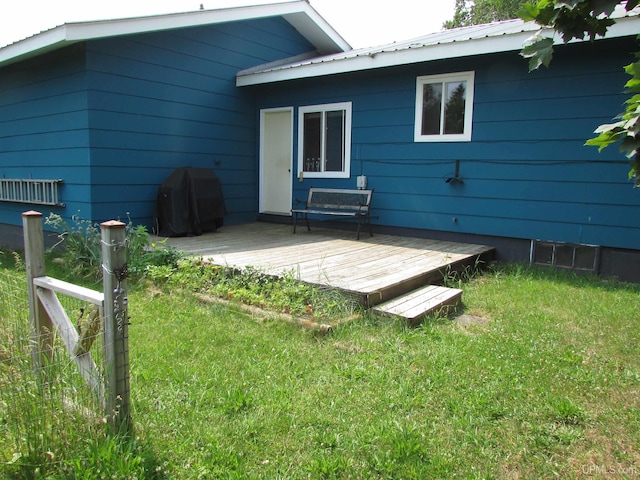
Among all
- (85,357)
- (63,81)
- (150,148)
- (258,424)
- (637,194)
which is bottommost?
(258,424)

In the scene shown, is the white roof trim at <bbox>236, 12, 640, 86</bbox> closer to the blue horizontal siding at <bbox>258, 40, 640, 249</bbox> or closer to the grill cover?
the blue horizontal siding at <bbox>258, 40, 640, 249</bbox>

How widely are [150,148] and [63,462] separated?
18.8 feet

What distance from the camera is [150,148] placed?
6984 mm

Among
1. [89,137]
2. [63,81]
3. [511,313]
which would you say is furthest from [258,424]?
[63,81]

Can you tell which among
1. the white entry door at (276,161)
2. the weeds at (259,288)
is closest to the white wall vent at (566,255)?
the weeds at (259,288)

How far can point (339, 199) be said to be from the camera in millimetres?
7312

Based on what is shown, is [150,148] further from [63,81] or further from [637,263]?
[637,263]

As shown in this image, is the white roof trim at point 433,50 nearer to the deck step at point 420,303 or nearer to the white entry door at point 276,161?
the white entry door at point 276,161

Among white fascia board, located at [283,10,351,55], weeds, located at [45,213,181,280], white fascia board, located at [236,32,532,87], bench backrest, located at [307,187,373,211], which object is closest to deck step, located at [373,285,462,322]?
weeds, located at [45,213,181,280]

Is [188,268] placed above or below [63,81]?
below

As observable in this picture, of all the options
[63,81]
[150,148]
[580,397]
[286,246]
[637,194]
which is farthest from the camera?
[150,148]

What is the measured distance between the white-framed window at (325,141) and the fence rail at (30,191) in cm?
361

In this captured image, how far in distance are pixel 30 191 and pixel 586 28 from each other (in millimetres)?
7706

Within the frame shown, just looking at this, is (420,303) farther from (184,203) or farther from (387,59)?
(184,203)
